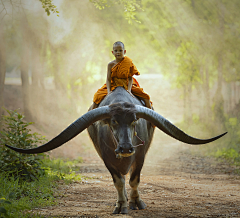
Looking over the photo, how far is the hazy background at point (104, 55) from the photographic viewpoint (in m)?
12.3

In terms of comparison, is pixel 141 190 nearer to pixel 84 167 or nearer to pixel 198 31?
pixel 84 167

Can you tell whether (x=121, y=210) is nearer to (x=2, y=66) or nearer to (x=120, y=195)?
(x=120, y=195)

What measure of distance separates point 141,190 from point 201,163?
4.27 meters

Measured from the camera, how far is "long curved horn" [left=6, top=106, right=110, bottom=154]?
3.27 m

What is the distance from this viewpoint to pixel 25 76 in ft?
42.1

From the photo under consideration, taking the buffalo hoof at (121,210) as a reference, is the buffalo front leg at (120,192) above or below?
above

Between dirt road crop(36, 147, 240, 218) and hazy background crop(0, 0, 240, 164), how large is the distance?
3.04 m

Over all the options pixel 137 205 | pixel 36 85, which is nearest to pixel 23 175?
pixel 137 205

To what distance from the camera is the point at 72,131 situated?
3330mm

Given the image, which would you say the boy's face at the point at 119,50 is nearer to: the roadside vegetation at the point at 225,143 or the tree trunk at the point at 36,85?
the roadside vegetation at the point at 225,143

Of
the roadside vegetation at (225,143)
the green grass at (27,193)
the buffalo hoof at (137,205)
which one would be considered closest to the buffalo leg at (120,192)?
the buffalo hoof at (137,205)

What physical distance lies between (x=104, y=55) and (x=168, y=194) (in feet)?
47.8

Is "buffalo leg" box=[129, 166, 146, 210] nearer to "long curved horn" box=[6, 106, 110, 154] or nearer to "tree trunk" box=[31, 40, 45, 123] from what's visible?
"long curved horn" box=[6, 106, 110, 154]

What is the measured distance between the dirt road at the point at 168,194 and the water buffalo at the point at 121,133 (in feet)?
1.41
